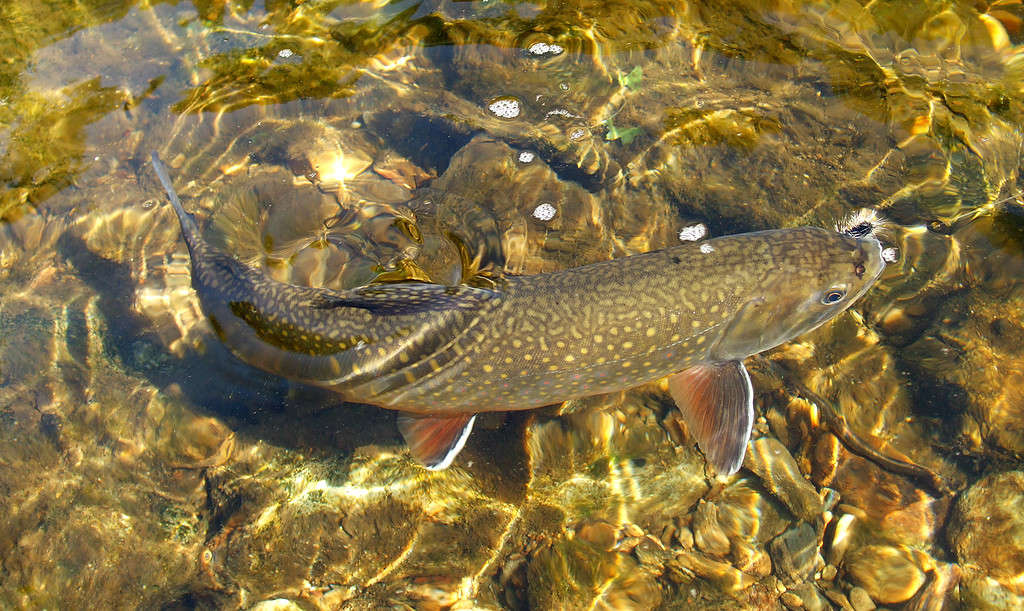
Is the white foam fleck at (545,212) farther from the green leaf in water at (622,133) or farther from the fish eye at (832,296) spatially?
the fish eye at (832,296)

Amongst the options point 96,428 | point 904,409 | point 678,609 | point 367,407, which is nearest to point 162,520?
point 96,428

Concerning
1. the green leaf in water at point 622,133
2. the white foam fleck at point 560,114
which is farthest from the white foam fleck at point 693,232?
the white foam fleck at point 560,114

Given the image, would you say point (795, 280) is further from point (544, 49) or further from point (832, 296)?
point (544, 49)

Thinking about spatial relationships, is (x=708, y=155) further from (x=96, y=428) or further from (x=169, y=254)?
(x=96, y=428)

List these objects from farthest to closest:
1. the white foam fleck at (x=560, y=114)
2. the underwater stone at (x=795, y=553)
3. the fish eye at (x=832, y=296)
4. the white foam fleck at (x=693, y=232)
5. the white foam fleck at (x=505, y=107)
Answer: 1. the white foam fleck at (x=505, y=107)
2. the white foam fleck at (x=560, y=114)
3. the white foam fleck at (x=693, y=232)
4. the underwater stone at (x=795, y=553)
5. the fish eye at (x=832, y=296)

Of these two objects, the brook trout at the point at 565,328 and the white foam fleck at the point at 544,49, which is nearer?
the brook trout at the point at 565,328

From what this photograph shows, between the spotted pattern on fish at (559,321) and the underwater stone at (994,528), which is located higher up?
the spotted pattern on fish at (559,321)
